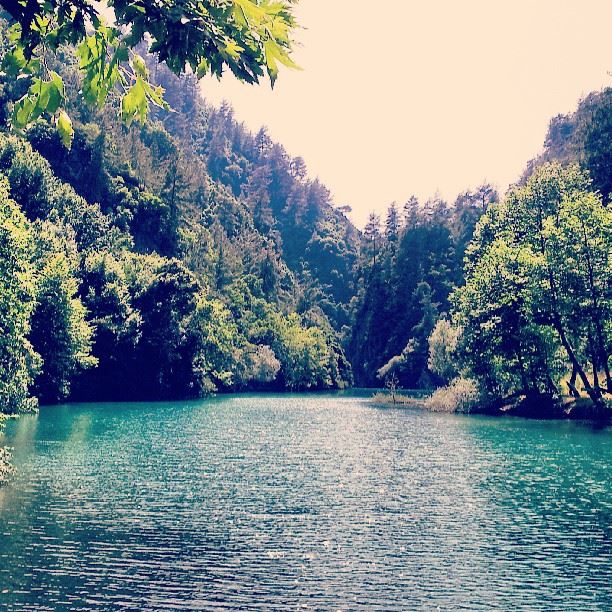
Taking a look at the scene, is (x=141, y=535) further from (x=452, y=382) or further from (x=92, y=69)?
(x=452, y=382)

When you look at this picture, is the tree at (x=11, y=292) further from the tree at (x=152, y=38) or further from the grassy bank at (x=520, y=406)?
the grassy bank at (x=520, y=406)

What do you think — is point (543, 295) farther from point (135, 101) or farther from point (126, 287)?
point (135, 101)

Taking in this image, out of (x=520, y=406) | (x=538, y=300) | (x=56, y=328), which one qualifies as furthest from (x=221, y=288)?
(x=538, y=300)

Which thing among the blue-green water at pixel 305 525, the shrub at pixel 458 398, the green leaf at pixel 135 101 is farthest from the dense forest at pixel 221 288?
the blue-green water at pixel 305 525

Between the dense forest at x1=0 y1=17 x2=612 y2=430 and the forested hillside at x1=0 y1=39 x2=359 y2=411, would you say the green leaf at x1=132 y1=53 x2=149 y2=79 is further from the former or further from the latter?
the forested hillside at x1=0 y1=39 x2=359 y2=411

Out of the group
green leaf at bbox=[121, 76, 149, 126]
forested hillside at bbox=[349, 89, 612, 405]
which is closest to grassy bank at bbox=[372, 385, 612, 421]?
forested hillside at bbox=[349, 89, 612, 405]

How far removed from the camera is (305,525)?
86.0 feet

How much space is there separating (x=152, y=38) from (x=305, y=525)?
2272 centimetres

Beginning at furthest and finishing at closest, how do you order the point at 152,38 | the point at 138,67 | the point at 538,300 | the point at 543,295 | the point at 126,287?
1. the point at 126,287
2. the point at 538,300
3. the point at 543,295
4. the point at 138,67
5. the point at 152,38

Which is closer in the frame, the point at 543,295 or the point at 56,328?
the point at 543,295


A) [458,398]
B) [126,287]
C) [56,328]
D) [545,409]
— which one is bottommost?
[545,409]

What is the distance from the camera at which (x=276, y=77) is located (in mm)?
5574

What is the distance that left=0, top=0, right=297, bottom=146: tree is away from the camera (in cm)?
523

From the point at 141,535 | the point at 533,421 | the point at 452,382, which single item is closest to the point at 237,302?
the point at 452,382
